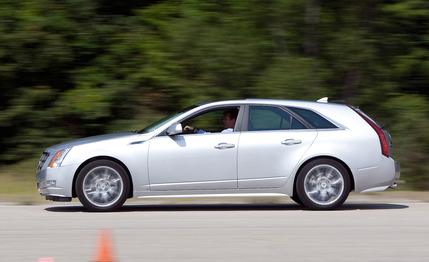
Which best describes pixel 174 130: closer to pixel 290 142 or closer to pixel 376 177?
pixel 290 142

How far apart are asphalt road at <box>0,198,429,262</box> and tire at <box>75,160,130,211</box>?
0.22 m

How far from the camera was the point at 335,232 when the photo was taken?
33.2 feet

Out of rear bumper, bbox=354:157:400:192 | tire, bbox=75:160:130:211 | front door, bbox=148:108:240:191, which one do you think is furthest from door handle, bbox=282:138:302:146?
tire, bbox=75:160:130:211

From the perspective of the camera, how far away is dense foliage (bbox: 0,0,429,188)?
690 inches

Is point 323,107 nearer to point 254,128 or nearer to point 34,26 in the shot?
point 254,128

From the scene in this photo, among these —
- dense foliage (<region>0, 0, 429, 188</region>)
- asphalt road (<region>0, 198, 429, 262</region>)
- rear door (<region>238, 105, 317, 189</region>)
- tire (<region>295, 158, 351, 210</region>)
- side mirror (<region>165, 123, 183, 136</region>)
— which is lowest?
asphalt road (<region>0, 198, 429, 262</region>)

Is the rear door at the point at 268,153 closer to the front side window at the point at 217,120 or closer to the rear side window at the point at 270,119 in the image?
the rear side window at the point at 270,119

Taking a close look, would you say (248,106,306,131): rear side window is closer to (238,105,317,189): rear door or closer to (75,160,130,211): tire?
(238,105,317,189): rear door

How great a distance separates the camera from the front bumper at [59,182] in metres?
11.9

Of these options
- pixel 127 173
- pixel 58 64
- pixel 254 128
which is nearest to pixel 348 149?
pixel 254 128

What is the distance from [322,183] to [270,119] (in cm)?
115

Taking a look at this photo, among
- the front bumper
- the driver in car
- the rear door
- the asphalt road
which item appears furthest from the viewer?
the driver in car

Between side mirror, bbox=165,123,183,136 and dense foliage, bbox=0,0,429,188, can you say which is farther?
dense foliage, bbox=0,0,429,188

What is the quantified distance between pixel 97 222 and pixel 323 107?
144 inches
